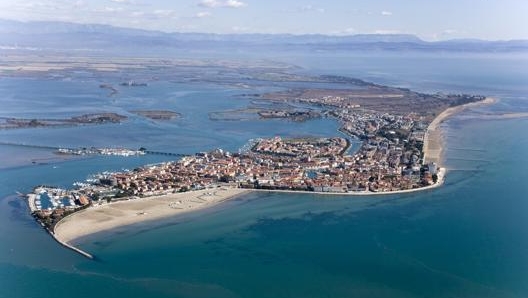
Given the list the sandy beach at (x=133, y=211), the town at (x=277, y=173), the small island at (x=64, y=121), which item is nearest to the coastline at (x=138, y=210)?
the sandy beach at (x=133, y=211)

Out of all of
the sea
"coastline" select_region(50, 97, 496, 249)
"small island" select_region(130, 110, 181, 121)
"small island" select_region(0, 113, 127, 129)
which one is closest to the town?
"coastline" select_region(50, 97, 496, 249)

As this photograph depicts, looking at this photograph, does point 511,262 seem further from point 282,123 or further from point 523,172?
point 282,123

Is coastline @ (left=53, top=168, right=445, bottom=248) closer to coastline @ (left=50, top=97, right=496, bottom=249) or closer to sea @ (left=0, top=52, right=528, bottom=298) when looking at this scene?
coastline @ (left=50, top=97, right=496, bottom=249)

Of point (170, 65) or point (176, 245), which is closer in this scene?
point (176, 245)

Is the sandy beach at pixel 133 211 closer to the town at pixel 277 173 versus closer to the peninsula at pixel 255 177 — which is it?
the peninsula at pixel 255 177

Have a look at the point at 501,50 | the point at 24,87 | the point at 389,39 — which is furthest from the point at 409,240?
the point at 389,39

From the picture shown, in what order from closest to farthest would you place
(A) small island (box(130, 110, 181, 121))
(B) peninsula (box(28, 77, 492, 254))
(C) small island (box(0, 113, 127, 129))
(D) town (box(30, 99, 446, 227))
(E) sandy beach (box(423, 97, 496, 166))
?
(B) peninsula (box(28, 77, 492, 254)) < (D) town (box(30, 99, 446, 227)) < (E) sandy beach (box(423, 97, 496, 166)) < (C) small island (box(0, 113, 127, 129)) < (A) small island (box(130, 110, 181, 121))

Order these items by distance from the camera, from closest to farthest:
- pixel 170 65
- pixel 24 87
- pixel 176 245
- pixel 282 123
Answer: pixel 176 245 < pixel 282 123 < pixel 24 87 < pixel 170 65
